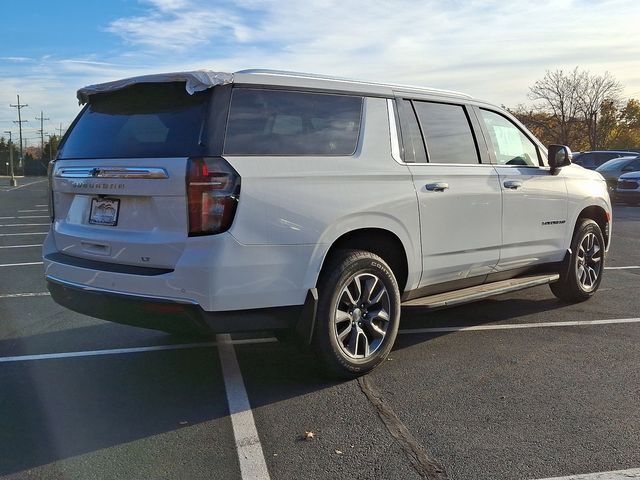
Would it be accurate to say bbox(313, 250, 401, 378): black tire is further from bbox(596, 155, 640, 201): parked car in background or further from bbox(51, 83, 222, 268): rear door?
bbox(596, 155, 640, 201): parked car in background

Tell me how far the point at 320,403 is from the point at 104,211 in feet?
6.10

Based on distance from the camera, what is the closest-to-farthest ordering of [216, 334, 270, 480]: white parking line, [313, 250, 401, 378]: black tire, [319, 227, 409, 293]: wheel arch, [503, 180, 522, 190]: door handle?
[216, 334, 270, 480]: white parking line < [313, 250, 401, 378]: black tire < [319, 227, 409, 293]: wheel arch < [503, 180, 522, 190]: door handle

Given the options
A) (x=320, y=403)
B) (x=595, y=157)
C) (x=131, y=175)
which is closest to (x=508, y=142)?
(x=320, y=403)

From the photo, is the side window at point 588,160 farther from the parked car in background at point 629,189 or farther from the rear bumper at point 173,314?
the rear bumper at point 173,314

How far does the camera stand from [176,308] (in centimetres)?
373

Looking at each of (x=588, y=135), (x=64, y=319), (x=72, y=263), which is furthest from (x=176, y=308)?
(x=588, y=135)

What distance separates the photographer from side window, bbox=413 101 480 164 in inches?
195

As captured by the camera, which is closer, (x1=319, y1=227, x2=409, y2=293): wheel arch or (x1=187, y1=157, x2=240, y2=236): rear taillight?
(x1=187, y1=157, x2=240, y2=236): rear taillight

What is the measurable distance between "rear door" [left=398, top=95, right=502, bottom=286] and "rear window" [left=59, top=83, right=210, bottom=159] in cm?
167

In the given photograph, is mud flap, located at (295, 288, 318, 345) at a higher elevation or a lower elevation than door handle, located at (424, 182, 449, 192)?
lower

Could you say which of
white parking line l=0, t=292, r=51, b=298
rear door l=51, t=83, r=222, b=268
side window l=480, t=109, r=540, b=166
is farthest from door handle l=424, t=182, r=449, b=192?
white parking line l=0, t=292, r=51, b=298

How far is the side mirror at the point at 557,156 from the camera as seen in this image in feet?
19.5

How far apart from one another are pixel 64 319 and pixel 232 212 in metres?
3.20

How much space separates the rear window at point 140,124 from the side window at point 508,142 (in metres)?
2.84
